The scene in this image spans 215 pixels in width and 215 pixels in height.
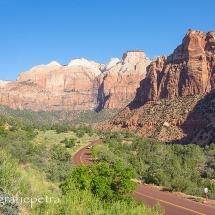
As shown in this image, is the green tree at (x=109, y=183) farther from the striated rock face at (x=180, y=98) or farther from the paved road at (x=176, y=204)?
the striated rock face at (x=180, y=98)

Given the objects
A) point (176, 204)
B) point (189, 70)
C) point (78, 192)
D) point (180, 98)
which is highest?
point (189, 70)

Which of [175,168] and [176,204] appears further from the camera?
[175,168]

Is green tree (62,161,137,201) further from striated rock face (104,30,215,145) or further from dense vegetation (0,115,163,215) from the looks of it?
striated rock face (104,30,215,145)

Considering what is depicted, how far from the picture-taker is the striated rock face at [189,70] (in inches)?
3824

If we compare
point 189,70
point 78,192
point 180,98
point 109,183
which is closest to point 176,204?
point 109,183

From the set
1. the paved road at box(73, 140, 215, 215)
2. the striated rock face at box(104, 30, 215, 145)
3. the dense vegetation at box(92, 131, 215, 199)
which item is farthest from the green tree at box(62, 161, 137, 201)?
the striated rock face at box(104, 30, 215, 145)

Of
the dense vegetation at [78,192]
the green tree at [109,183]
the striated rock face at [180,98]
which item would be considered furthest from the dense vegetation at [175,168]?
the striated rock face at [180,98]

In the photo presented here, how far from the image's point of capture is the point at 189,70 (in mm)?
99750

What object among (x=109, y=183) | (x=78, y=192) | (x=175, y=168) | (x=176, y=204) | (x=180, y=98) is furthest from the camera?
(x=180, y=98)

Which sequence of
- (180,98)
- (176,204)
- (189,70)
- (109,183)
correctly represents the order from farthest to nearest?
(189,70) → (180,98) → (176,204) → (109,183)

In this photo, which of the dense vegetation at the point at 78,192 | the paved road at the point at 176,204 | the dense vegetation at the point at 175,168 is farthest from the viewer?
the dense vegetation at the point at 175,168

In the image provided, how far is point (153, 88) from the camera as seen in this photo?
112125 mm

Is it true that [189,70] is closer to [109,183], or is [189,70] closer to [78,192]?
[109,183]

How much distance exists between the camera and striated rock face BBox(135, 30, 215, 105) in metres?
97.1
